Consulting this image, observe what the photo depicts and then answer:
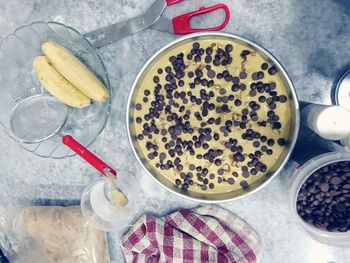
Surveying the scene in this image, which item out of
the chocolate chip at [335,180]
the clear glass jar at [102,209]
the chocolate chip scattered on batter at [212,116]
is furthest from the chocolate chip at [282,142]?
the clear glass jar at [102,209]

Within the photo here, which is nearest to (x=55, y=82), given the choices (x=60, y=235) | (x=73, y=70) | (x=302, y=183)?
(x=73, y=70)

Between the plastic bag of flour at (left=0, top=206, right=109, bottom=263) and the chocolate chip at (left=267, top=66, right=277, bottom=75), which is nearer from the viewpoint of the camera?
the chocolate chip at (left=267, top=66, right=277, bottom=75)

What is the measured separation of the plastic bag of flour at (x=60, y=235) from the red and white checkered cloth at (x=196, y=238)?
5cm

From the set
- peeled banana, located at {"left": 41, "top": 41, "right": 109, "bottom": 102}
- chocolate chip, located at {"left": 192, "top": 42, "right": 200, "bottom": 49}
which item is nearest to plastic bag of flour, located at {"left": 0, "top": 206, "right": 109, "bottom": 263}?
peeled banana, located at {"left": 41, "top": 41, "right": 109, "bottom": 102}

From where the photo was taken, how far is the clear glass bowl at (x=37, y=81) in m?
0.83

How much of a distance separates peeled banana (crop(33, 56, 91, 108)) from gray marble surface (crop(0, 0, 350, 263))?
100 mm

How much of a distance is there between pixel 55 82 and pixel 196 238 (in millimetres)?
362

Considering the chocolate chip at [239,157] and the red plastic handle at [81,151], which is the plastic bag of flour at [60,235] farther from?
the chocolate chip at [239,157]

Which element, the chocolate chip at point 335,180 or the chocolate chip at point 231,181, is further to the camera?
the chocolate chip at point 231,181

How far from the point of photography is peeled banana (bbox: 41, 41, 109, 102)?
78 centimetres

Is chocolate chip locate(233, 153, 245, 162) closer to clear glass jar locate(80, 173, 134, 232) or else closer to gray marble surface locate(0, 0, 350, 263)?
gray marble surface locate(0, 0, 350, 263)

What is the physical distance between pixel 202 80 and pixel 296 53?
0.53 ft

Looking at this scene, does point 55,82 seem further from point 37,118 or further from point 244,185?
point 244,185

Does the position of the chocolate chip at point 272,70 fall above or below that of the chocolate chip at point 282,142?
above
